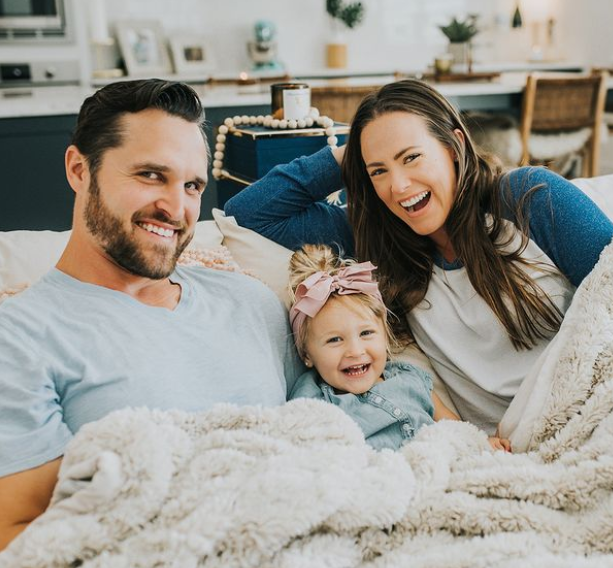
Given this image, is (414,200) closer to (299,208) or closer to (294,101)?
(299,208)

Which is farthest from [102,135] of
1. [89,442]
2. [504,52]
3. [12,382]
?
[504,52]

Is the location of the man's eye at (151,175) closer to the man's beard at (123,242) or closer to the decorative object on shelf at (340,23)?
the man's beard at (123,242)

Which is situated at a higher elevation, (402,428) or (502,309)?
(502,309)

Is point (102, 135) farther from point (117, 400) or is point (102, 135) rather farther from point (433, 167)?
point (433, 167)

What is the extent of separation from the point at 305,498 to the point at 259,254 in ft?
3.02

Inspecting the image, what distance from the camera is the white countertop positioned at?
3711 mm

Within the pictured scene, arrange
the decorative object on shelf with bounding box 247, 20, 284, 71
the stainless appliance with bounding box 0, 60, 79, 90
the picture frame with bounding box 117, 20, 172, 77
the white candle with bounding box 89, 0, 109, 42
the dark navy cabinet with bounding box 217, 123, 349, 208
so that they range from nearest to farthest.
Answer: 1. the dark navy cabinet with bounding box 217, 123, 349, 208
2. the stainless appliance with bounding box 0, 60, 79, 90
3. the white candle with bounding box 89, 0, 109, 42
4. the picture frame with bounding box 117, 20, 172, 77
5. the decorative object on shelf with bounding box 247, 20, 284, 71

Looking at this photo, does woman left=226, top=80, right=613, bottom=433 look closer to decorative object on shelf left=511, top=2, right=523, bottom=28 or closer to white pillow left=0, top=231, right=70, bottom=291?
white pillow left=0, top=231, right=70, bottom=291

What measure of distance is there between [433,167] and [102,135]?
699 mm

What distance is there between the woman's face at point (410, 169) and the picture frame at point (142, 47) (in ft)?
14.2

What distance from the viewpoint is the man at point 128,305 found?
113cm

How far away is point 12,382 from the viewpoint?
1062 millimetres

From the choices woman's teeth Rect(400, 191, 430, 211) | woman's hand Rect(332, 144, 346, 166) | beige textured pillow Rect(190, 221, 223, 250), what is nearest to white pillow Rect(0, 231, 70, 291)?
beige textured pillow Rect(190, 221, 223, 250)

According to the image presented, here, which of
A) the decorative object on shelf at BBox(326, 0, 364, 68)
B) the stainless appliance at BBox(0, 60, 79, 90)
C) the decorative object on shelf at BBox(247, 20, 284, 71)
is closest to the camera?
the stainless appliance at BBox(0, 60, 79, 90)
